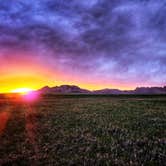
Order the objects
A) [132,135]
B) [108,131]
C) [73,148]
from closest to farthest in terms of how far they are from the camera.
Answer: [73,148] < [132,135] < [108,131]

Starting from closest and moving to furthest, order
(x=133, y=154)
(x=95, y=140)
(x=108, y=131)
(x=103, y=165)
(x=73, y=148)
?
1. (x=103, y=165)
2. (x=133, y=154)
3. (x=73, y=148)
4. (x=95, y=140)
5. (x=108, y=131)

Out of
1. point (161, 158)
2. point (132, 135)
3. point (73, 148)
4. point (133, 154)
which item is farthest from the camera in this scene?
point (132, 135)

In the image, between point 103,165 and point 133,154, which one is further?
point 133,154

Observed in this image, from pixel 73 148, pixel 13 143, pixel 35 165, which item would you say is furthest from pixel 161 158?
pixel 13 143

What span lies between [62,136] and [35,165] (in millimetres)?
5332

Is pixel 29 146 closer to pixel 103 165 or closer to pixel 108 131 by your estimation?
pixel 103 165

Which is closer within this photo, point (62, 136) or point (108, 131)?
point (62, 136)

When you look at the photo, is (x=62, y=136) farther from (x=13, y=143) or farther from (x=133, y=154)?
(x=133, y=154)

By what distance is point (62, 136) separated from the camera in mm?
14422

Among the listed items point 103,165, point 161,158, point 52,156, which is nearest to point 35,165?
point 52,156

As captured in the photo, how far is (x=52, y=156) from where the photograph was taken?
10.2 metres

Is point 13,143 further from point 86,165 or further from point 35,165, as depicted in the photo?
point 86,165

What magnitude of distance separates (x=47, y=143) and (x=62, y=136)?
1.98 meters

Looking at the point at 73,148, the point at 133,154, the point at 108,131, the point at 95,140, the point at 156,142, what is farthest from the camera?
the point at 108,131
